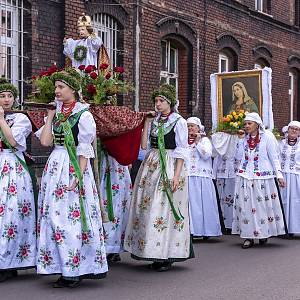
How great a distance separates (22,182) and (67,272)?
1.01 metres

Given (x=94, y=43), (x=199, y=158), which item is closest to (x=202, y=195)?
(x=199, y=158)

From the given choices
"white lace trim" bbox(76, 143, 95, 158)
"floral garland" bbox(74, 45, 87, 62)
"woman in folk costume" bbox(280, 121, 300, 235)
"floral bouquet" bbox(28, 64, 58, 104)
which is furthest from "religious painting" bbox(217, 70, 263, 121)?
"white lace trim" bbox(76, 143, 95, 158)

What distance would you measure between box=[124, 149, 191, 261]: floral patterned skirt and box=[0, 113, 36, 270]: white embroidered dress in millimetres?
1243

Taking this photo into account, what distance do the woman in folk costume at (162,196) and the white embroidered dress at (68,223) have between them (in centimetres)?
98

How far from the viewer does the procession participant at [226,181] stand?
34.5 feet

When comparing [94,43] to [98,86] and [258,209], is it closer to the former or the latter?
[98,86]

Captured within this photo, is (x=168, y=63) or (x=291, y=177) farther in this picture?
(x=168, y=63)

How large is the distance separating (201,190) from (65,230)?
381cm

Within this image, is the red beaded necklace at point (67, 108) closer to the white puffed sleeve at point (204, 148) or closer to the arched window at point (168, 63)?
the white puffed sleeve at point (204, 148)

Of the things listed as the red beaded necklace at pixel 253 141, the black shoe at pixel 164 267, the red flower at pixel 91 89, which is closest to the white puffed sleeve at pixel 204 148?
the red beaded necklace at pixel 253 141

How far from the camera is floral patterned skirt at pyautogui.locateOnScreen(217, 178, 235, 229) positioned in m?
10.6

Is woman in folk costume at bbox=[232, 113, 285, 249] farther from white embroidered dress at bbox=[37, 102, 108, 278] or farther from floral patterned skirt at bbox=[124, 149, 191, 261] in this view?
white embroidered dress at bbox=[37, 102, 108, 278]

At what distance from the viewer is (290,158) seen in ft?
34.6

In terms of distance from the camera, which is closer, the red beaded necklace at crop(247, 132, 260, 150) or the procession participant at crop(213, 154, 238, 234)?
the red beaded necklace at crop(247, 132, 260, 150)
